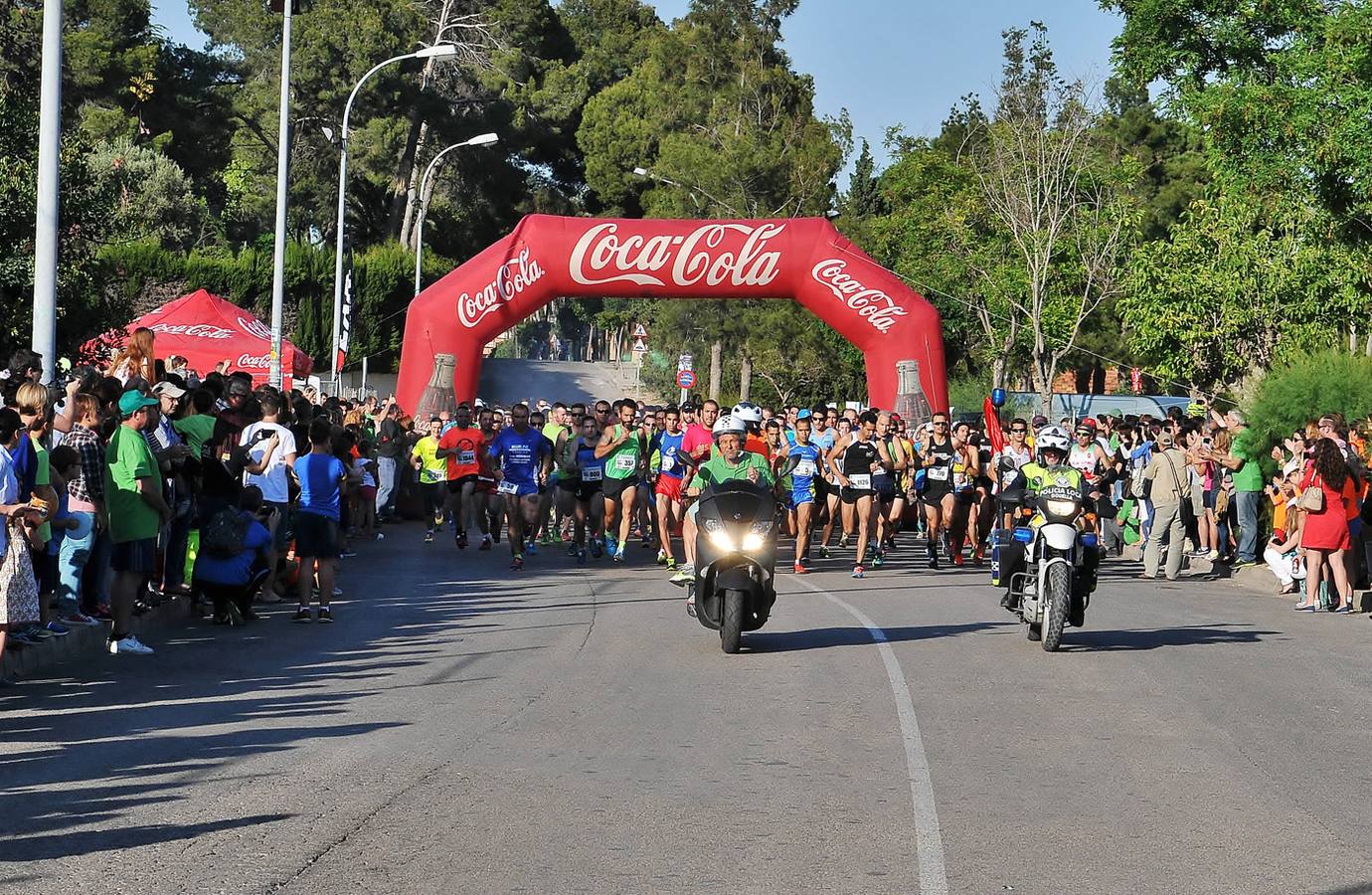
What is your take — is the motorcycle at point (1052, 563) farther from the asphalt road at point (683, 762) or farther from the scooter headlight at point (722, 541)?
the scooter headlight at point (722, 541)

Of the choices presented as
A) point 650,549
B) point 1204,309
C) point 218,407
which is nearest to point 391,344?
point 1204,309

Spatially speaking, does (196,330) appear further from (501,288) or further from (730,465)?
(730,465)

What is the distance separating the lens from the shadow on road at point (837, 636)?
13.8 metres

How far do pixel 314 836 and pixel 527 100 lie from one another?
69040mm

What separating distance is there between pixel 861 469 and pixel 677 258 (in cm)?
1208

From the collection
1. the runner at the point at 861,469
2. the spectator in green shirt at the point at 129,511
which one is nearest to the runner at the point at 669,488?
the runner at the point at 861,469

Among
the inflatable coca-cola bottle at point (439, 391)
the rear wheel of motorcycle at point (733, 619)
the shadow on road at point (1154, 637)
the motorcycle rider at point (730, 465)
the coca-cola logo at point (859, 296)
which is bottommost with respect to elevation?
the shadow on road at point (1154, 637)

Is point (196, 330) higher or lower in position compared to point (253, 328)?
→ lower

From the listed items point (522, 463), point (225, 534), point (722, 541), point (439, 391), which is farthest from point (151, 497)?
point (439, 391)

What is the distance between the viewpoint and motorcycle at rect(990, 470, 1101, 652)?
13.6 m

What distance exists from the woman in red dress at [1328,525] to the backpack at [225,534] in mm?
9902

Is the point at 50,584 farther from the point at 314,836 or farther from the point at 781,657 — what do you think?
the point at 314,836

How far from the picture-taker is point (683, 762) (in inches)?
349

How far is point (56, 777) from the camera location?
8.20 meters
